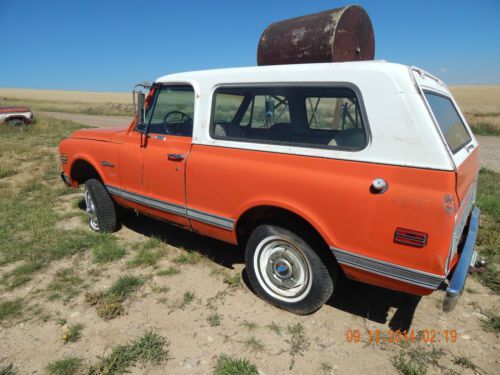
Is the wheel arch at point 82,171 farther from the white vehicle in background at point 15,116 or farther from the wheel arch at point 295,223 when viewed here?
the white vehicle in background at point 15,116

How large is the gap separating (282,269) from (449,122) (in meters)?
1.74

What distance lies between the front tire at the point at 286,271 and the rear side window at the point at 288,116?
2.49ft

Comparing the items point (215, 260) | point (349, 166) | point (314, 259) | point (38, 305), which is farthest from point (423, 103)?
point (38, 305)

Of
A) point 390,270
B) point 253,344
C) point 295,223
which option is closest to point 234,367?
point 253,344

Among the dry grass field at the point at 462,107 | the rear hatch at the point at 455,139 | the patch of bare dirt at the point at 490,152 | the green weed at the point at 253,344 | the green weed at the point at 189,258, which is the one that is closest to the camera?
the rear hatch at the point at 455,139

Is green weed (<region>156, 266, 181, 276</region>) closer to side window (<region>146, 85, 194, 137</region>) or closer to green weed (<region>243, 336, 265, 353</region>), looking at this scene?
green weed (<region>243, 336, 265, 353</region>)

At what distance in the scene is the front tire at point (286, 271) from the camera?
8.44 feet

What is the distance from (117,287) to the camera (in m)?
3.15

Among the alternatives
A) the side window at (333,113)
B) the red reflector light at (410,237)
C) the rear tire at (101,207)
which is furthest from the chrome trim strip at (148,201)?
the red reflector light at (410,237)

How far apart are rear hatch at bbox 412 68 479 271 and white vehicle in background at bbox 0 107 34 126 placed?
15.4 metres

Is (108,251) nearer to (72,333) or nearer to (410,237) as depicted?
(72,333)

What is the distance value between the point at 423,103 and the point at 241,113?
1.62 metres

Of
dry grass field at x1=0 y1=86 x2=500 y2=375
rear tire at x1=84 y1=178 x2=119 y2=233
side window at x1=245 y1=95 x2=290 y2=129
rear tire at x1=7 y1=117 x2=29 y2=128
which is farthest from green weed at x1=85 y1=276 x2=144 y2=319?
rear tire at x1=7 y1=117 x2=29 y2=128

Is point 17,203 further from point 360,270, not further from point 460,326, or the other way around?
point 460,326
